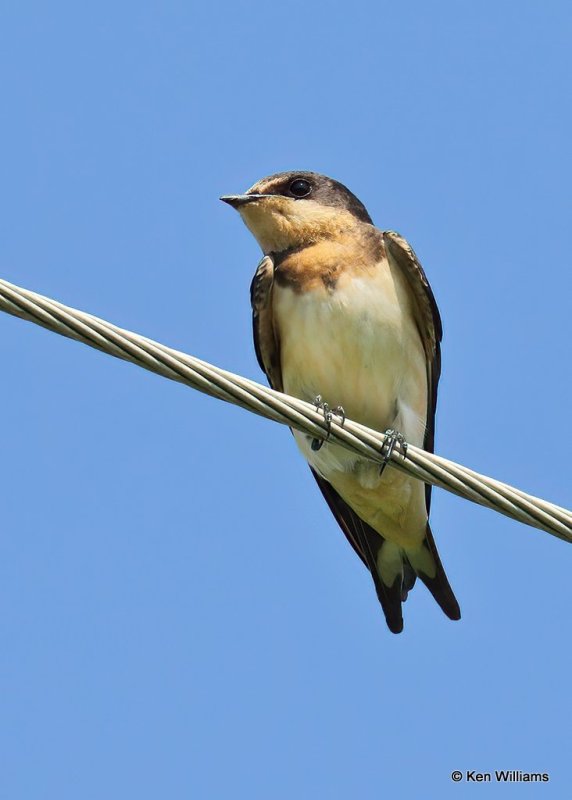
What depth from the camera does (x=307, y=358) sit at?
782 cm

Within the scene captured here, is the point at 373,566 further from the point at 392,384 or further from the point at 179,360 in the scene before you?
the point at 179,360

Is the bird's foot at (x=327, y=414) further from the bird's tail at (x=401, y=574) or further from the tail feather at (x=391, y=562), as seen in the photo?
the bird's tail at (x=401, y=574)

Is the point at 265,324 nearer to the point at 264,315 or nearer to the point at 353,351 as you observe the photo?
the point at 264,315

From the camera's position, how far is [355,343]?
303 inches

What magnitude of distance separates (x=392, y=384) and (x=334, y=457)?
1.79 ft

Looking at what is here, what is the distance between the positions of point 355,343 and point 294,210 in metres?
1.19

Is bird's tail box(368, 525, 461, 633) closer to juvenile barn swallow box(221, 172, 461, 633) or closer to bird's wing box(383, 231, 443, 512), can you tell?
juvenile barn swallow box(221, 172, 461, 633)

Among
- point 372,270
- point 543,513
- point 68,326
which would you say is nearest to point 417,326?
point 372,270

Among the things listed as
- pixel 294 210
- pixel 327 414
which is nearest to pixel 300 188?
pixel 294 210

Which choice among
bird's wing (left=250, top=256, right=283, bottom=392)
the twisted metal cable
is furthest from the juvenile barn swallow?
the twisted metal cable

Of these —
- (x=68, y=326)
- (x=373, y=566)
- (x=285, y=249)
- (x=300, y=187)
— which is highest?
(x=300, y=187)

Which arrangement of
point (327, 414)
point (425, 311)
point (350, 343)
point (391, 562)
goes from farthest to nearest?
point (391, 562) → point (425, 311) → point (350, 343) → point (327, 414)

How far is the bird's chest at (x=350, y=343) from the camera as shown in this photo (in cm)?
771

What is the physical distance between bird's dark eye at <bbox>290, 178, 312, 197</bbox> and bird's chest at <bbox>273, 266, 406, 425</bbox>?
3.07 feet
